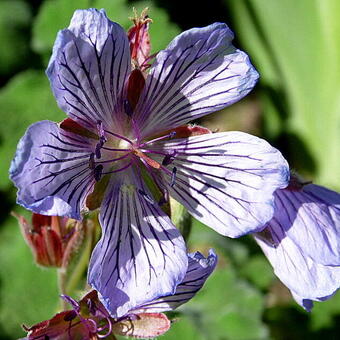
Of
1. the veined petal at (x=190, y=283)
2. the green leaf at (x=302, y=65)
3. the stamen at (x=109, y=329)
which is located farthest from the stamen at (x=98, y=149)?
the green leaf at (x=302, y=65)

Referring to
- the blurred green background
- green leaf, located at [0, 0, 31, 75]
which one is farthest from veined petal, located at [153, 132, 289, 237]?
green leaf, located at [0, 0, 31, 75]

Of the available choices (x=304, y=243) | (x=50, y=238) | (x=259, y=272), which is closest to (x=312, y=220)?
(x=304, y=243)

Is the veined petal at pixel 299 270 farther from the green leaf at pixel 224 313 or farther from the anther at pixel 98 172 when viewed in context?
the green leaf at pixel 224 313

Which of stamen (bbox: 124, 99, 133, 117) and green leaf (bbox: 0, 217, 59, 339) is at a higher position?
stamen (bbox: 124, 99, 133, 117)

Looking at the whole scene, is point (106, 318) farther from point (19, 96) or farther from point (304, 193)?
point (19, 96)

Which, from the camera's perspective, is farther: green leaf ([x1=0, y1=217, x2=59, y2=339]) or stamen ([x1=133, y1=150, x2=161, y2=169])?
green leaf ([x1=0, y1=217, x2=59, y2=339])

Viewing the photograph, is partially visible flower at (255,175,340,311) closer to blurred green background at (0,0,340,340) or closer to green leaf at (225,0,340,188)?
blurred green background at (0,0,340,340)

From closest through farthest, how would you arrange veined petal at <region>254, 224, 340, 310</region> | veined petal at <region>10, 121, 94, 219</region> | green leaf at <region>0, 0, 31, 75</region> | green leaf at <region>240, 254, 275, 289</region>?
veined petal at <region>10, 121, 94, 219</region>
veined petal at <region>254, 224, 340, 310</region>
green leaf at <region>240, 254, 275, 289</region>
green leaf at <region>0, 0, 31, 75</region>
